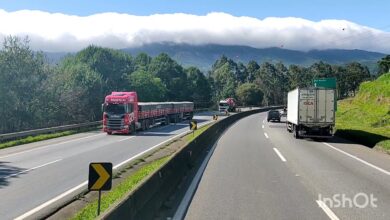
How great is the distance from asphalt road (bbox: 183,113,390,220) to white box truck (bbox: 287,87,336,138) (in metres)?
9.23

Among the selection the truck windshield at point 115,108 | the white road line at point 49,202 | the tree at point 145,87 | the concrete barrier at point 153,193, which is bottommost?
the white road line at point 49,202

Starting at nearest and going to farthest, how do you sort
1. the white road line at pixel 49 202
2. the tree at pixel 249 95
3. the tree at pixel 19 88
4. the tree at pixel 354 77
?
the white road line at pixel 49 202 → the tree at pixel 19 88 → the tree at pixel 249 95 → the tree at pixel 354 77

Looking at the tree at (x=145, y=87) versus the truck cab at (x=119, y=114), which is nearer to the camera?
the truck cab at (x=119, y=114)

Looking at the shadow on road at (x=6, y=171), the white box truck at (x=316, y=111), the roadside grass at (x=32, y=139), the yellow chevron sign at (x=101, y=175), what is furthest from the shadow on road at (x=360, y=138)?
the yellow chevron sign at (x=101, y=175)

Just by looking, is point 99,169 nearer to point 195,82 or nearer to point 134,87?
point 134,87

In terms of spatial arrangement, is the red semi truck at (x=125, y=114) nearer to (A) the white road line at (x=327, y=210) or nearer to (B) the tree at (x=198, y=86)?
(A) the white road line at (x=327, y=210)

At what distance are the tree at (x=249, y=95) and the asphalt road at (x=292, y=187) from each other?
132 meters

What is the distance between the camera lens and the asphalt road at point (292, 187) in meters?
9.59

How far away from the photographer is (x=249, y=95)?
501 ft

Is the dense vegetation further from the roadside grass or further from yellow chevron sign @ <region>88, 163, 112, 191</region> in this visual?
yellow chevron sign @ <region>88, 163, 112, 191</region>

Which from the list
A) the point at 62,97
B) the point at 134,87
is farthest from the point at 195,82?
the point at 62,97

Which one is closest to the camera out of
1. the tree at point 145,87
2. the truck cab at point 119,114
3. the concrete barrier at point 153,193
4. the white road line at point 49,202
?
the concrete barrier at point 153,193

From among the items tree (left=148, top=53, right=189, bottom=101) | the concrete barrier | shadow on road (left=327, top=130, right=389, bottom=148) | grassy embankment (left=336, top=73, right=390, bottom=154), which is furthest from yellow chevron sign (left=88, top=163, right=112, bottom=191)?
tree (left=148, top=53, right=189, bottom=101)

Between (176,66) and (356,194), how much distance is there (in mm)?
113801
